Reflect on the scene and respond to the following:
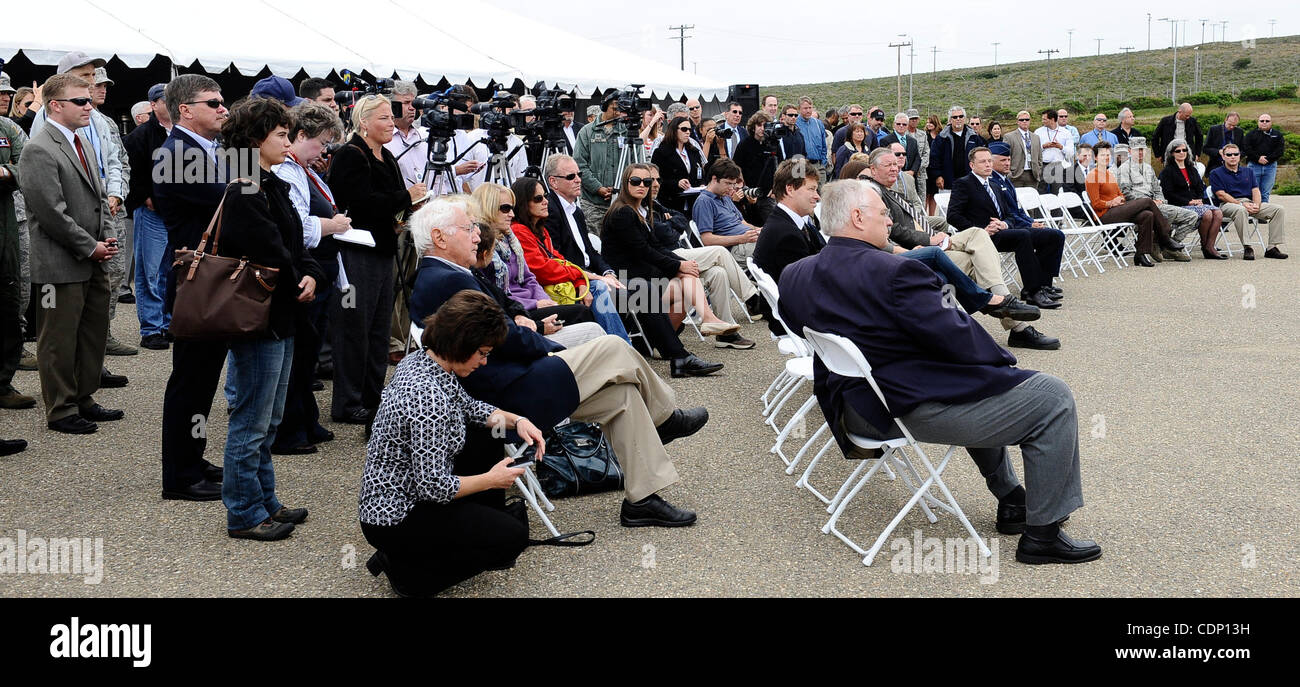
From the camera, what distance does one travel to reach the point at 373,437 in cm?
369

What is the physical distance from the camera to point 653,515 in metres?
4.65

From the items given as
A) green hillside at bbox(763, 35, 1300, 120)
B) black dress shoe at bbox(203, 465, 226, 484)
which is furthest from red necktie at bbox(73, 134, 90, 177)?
green hillside at bbox(763, 35, 1300, 120)

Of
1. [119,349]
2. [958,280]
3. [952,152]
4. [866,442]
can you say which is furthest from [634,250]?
[952,152]

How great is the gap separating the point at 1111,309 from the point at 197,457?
8.13 m

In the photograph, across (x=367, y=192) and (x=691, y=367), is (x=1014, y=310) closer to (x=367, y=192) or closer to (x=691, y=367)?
(x=691, y=367)

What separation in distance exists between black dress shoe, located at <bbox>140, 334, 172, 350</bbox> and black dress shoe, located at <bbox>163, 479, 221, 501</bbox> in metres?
3.69

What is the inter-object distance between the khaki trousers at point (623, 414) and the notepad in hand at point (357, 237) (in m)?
1.70

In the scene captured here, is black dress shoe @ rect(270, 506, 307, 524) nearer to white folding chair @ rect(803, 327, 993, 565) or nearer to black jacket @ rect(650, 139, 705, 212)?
white folding chair @ rect(803, 327, 993, 565)

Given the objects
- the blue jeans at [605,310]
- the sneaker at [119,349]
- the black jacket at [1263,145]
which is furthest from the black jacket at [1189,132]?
the sneaker at [119,349]

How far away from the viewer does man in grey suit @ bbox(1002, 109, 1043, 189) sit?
14789 mm

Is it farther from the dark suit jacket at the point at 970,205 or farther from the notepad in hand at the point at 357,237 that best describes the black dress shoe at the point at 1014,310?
the notepad in hand at the point at 357,237

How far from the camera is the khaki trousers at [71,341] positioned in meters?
5.91

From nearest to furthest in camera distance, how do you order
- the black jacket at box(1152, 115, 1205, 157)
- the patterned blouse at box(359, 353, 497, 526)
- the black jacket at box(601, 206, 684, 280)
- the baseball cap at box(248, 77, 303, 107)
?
the patterned blouse at box(359, 353, 497, 526)
the baseball cap at box(248, 77, 303, 107)
the black jacket at box(601, 206, 684, 280)
the black jacket at box(1152, 115, 1205, 157)

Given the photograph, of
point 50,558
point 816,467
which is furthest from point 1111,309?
point 50,558
